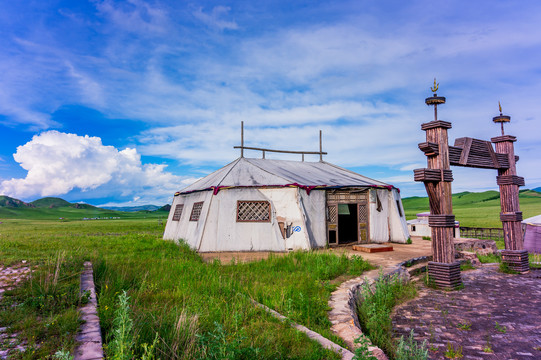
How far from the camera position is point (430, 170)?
24.3 feet

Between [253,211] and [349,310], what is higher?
[253,211]

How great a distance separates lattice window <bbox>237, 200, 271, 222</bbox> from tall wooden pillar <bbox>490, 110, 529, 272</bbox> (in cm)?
745

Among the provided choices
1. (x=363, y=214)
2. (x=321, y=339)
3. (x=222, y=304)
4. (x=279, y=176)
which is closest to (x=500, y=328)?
(x=321, y=339)

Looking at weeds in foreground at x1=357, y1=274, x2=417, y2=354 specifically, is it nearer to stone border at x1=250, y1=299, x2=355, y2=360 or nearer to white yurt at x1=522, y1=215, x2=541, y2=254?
stone border at x1=250, y1=299, x2=355, y2=360

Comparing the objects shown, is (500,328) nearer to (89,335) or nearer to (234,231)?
(89,335)

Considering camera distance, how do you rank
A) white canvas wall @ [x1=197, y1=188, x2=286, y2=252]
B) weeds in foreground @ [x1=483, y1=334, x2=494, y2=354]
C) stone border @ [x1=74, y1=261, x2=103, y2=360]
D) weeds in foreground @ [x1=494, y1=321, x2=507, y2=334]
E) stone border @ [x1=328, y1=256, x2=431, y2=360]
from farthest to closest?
white canvas wall @ [x1=197, y1=188, x2=286, y2=252] < weeds in foreground @ [x1=494, y1=321, x2=507, y2=334] < weeds in foreground @ [x1=483, y1=334, x2=494, y2=354] < stone border @ [x1=328, y1=256, x2=431, y2=360] < stone border @ [x1=74, y1=261, x2=103, y2=360]

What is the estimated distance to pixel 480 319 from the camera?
529cm

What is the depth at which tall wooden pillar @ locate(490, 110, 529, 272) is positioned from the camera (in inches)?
352

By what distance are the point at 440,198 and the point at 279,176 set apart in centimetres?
641

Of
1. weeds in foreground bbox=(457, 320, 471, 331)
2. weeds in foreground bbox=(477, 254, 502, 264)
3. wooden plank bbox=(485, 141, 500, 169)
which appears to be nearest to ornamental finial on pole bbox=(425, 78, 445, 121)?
wooden plank bbox=(485, 141, 500, 169)

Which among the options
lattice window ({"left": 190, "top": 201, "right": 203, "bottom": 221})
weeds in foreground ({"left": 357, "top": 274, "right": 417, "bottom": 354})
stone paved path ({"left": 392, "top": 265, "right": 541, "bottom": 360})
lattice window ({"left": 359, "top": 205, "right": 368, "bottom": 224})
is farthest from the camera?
lattice window ({"left": 359, "top": 205, "right": 368, "bottom": 224})

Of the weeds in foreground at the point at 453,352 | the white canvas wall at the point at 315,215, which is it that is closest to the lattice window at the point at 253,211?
the white canvas wall at the point at 315,215

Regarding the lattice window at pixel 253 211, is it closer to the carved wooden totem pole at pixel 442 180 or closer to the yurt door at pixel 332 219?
the yurt door at pixel 332 219

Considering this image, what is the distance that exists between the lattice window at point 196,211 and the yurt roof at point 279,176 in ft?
2.17
